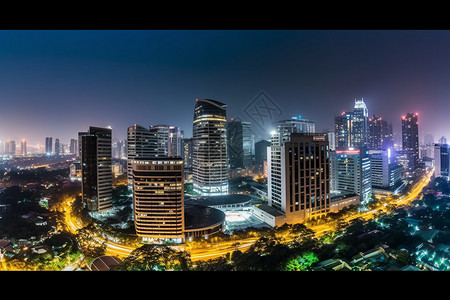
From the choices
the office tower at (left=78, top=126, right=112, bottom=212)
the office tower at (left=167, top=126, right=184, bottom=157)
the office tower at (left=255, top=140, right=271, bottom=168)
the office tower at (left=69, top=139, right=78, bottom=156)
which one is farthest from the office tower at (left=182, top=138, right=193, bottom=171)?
the office tower at (left=78, top=126, right=112, bottom=212)

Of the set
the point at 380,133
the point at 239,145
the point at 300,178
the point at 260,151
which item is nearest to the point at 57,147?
the point at 239,145

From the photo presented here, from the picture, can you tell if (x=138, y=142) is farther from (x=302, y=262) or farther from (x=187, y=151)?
(x=302, y=262)

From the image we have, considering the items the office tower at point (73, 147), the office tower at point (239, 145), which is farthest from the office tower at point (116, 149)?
the office tower at point (239, 145)

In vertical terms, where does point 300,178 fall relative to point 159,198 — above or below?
above

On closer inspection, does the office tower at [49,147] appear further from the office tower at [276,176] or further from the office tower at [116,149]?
the office tower at [276,176]

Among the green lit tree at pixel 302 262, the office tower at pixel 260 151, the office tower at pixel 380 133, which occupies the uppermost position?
the office tower at pixel 380 133
